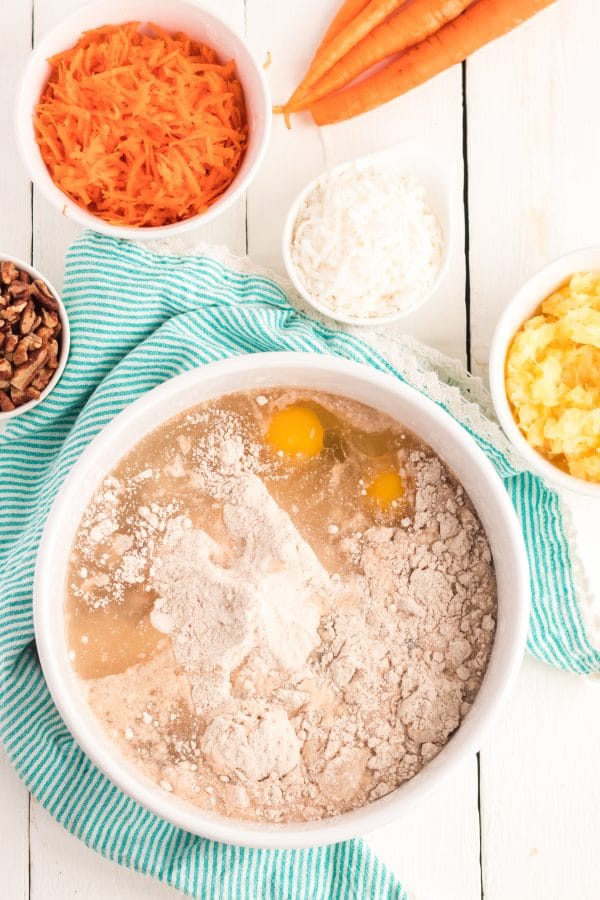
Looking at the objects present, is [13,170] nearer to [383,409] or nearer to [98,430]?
[98,430]

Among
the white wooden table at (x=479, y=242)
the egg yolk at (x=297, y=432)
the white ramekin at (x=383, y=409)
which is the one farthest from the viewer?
the white wooden table at (x=479, y=242)

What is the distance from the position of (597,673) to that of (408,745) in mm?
400

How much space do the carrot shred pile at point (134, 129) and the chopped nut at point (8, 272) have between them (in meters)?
0.15

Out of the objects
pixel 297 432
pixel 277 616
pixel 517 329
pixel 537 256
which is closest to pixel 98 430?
pixel 297 432

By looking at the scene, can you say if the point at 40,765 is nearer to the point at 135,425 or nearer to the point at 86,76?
the point at 135,425

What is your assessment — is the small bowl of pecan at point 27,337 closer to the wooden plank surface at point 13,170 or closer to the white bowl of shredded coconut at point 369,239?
the wooden plank surface at point 13,170

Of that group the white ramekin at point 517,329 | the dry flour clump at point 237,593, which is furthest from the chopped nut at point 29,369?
the white ramekin at point 517,329

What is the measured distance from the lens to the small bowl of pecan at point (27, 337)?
1533 mm

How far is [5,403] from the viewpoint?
1.55m

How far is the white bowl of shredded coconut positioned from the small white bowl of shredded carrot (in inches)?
5.1

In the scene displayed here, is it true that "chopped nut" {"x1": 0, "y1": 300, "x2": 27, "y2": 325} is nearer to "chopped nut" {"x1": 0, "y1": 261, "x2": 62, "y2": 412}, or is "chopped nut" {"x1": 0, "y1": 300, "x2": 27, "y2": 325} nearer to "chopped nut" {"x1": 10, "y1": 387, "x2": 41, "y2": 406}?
"chopped nut" {"x1": 0, "y1": 261, "x2": 62, "y2": 412}

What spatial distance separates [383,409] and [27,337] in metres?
0.57

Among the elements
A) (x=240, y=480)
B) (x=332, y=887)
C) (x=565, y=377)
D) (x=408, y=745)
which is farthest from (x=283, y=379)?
(x=332, y=887)

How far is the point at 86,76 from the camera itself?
1.59m
